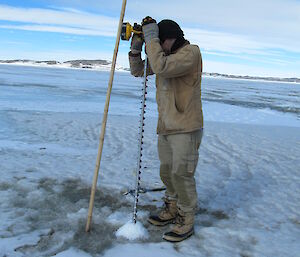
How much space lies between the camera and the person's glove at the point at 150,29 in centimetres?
312

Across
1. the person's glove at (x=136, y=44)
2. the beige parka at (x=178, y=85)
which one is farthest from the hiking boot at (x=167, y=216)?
the person's glove at (x=136, y=44)

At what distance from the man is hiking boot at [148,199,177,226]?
225 mm

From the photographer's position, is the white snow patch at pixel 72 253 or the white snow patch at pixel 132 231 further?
the white snow patch at pixel 132 231

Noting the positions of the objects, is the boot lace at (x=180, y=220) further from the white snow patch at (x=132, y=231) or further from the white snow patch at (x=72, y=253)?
the white snow patch at (x=72, y=253)

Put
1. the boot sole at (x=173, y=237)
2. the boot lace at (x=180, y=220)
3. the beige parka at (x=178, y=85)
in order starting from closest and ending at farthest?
the beige parka at (x=178, y=85) < the boot sole at (x=173, y=237) < the boot lace at (x=180, y=220)

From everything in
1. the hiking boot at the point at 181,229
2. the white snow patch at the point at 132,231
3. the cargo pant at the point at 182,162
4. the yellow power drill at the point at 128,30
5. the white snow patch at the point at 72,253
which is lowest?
the white snow patch at the point at 72,253

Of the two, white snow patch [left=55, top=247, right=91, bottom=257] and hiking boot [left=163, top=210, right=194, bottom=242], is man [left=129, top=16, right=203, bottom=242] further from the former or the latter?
white snow patch [left=55, top=247, right=91, bottom=257]

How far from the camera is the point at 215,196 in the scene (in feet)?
16.2

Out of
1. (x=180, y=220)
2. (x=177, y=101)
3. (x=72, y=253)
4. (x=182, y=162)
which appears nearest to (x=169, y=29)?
(x=177, y=101)

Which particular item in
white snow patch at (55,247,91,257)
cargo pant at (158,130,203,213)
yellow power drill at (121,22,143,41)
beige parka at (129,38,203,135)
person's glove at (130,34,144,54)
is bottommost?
white snow patch at (55,247,91,257)

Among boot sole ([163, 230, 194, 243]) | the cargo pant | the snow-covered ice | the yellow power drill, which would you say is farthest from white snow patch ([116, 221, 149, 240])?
the yellow power drill

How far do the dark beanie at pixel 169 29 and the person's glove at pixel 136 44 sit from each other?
223mm

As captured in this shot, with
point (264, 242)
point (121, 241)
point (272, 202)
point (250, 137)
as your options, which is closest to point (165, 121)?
point (121, 241)

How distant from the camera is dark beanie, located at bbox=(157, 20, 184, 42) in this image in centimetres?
323
